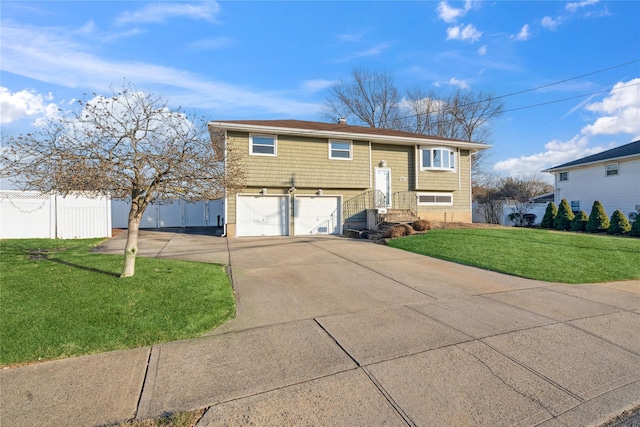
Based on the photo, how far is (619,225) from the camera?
53.2ft

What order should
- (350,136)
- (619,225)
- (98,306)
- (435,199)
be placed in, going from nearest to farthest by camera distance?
(98,306) < (350,136) < (619,225) < (435,199)

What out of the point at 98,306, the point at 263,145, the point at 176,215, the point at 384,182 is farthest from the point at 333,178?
the point at 98,306

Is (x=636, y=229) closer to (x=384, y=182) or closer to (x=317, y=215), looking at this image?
(x=384, y=182)

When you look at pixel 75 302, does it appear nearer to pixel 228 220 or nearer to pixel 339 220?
pixel 228 220

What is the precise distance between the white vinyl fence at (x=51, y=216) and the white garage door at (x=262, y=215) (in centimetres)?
510

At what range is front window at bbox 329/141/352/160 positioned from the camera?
15.7 metres

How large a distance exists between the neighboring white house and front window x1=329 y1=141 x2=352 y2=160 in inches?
666

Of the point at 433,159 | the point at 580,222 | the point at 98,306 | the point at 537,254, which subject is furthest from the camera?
→ the point at 580,222

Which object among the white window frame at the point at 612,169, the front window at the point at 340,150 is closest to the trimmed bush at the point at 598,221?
the white window frame at the point at 612,169

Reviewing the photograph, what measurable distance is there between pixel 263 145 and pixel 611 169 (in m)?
21.8

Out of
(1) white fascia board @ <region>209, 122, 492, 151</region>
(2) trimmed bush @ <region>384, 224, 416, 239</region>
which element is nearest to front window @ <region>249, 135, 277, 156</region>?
(1) white fascia board @ <region>209, 122, 492, 151</region>

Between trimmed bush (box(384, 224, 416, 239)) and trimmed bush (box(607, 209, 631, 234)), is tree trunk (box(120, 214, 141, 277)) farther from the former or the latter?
trimmed bush (box(607, 209, 631, 234))

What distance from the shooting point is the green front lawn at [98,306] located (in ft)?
11.7

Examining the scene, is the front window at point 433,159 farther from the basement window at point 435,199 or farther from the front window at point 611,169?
the front window at point 611,169
